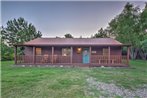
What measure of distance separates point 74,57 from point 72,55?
0.65m

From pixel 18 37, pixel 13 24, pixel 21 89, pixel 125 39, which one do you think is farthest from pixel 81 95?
pixel 13 24

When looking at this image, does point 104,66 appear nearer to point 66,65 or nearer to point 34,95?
point 66,65

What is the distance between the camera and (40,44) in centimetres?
1680

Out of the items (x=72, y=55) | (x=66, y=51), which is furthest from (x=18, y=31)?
(x=72, y=55)

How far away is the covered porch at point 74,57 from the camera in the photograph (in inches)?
639

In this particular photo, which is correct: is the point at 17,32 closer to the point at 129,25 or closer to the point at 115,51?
the point at 129,25

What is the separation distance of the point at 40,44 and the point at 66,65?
3594mm

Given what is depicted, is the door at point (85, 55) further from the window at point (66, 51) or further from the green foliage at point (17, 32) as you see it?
the green foliage at point (17, 32)

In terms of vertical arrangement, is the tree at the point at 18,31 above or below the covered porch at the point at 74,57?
above

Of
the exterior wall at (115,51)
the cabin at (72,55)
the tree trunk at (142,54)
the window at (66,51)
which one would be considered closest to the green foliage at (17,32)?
the cabin at (72,55)

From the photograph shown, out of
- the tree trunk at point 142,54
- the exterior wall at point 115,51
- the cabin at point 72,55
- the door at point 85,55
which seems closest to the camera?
the cabin at point 72,55

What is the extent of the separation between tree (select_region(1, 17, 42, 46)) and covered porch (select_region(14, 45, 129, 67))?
16.7 meters

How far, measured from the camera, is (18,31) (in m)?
35.8

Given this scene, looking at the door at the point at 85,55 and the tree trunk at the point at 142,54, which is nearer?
the door at the point at 85,55
